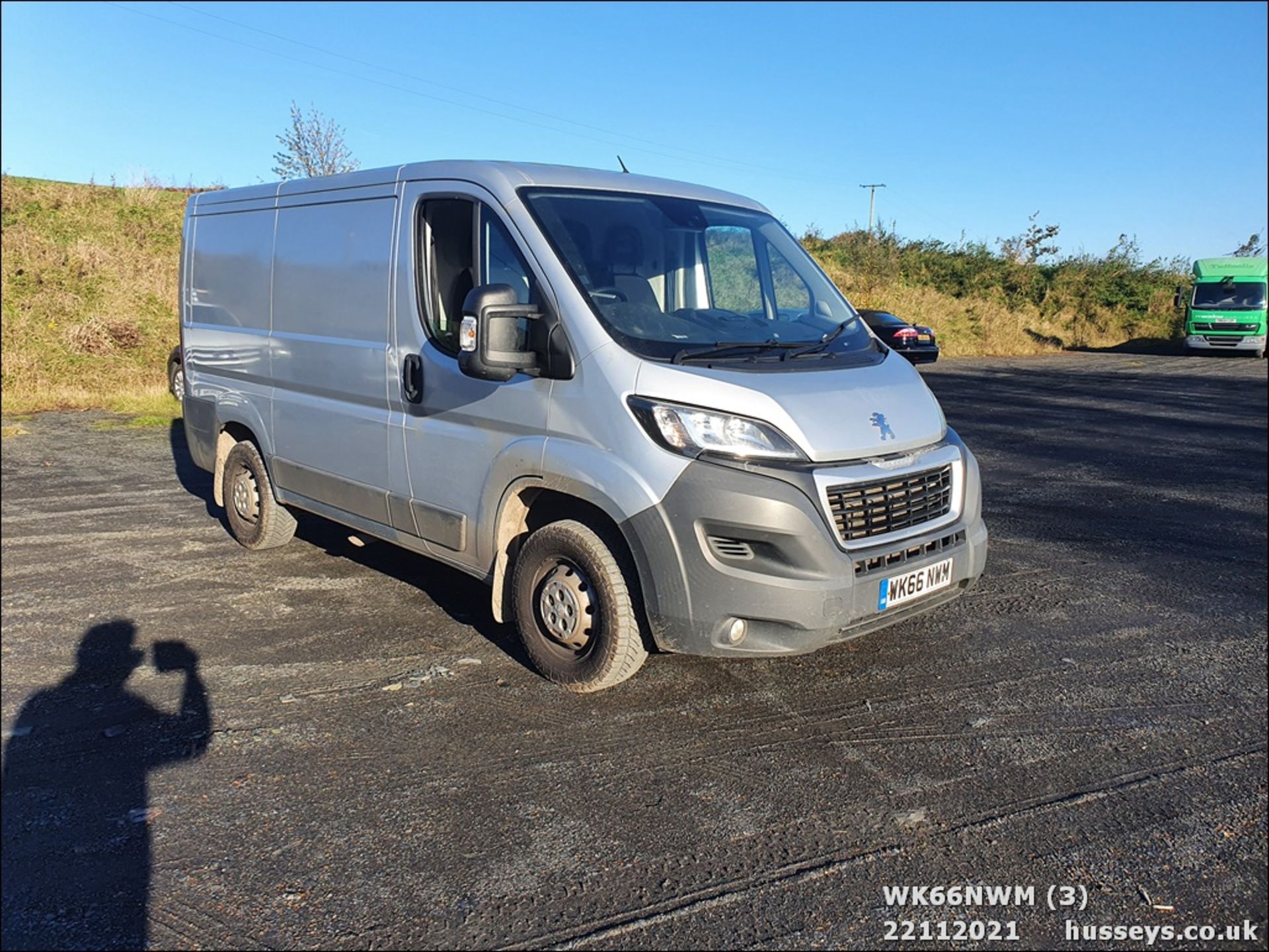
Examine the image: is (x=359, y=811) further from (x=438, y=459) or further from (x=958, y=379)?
(x=958, y=379)

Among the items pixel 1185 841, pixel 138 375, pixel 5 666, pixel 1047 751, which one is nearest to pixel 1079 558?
pixel 1047 751

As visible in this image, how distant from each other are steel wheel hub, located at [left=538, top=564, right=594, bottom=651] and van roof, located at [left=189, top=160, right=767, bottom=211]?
1.71 m

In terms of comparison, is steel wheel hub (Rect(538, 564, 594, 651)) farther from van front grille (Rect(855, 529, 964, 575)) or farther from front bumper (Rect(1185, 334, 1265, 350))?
front bumper (Rect(1185, 334, 1265, 350))

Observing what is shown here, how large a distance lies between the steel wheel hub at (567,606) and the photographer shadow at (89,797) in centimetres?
144

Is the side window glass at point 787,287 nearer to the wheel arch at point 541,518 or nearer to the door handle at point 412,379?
the wheel arch at point 541,518

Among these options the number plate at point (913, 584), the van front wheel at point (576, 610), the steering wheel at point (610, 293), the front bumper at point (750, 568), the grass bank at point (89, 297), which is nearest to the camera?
the front bumper at point (750, 568)

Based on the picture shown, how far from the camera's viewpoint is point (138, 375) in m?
15.8

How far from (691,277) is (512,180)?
0.95m

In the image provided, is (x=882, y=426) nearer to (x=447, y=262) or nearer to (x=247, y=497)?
(x=447, y=262)

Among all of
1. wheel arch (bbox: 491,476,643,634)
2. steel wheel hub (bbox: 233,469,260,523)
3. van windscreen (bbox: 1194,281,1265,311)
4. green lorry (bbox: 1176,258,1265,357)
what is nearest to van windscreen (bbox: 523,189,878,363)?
wheel arch (bbox: 491,476,643,634)

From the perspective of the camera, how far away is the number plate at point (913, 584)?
3756 mm

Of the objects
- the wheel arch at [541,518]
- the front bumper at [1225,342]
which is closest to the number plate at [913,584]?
the wheel arch at [541,518]

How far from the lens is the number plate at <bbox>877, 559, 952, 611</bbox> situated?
3756mm

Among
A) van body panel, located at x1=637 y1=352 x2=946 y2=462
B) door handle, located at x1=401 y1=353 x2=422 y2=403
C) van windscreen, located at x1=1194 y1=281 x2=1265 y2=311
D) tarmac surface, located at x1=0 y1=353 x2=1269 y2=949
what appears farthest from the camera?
van windscreen, located at x1=1194 y1=281 x2=1265 y2=311
